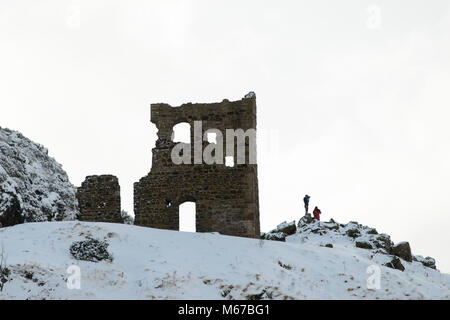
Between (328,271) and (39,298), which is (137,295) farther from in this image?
(328,271)

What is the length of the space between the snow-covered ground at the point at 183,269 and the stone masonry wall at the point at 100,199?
4.55 m

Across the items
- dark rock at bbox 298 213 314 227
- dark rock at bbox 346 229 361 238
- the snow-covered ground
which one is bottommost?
the snow-covered ground

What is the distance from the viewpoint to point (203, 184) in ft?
78.4

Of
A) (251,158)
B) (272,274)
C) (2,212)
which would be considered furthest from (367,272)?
(2,212)

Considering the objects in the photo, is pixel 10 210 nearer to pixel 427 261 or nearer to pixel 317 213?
pixel 317 213

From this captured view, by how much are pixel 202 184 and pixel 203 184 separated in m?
0.04

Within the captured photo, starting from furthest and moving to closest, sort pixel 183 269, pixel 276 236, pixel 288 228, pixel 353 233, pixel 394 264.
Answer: pixel 353 233, pixel 288 228, pixel 276 236, pixel 394 264, pixel 183 269

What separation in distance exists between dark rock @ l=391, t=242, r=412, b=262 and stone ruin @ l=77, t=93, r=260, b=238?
6.28 m

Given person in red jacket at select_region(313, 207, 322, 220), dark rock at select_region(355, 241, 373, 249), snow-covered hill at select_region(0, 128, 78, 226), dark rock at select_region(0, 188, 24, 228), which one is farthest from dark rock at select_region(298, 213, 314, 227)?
dark rock at select_region(0, 188, 24, 228)

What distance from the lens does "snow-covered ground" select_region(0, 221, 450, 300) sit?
1538cm

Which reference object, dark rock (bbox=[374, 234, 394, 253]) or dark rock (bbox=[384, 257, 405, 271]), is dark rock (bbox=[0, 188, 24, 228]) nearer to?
dark rock (bbox=[384, 257, 405, 271])

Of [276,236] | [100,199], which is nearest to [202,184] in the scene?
[100,199]

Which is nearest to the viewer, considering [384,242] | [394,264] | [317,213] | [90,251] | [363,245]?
[90,251]
